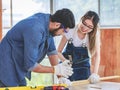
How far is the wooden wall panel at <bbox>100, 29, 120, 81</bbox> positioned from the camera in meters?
4.03

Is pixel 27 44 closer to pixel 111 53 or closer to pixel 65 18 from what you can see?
→ pixel 65 18

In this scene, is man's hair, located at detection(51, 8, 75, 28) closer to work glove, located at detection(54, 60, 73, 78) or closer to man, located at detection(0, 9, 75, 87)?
man, located at detection(0, 9, 75, 87)

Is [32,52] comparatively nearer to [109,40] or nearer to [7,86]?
[7,86]

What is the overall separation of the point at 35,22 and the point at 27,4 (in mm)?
2519

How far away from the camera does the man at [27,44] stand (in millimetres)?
1972

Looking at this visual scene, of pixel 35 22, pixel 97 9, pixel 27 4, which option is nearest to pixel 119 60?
pixel 97 9

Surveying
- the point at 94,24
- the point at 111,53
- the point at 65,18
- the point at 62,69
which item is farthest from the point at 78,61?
the point at 111,53

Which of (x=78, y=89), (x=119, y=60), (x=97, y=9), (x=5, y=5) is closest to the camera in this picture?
(x=78, y=89)

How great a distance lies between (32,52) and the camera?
1.96m

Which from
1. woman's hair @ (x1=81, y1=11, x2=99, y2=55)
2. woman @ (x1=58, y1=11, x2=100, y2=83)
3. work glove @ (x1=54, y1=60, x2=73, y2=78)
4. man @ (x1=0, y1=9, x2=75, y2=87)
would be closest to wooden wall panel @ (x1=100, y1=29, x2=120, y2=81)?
woman @ (x1=58, y1=11, x2=100, y2=83)

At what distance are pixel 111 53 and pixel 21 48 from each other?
2.24 meters

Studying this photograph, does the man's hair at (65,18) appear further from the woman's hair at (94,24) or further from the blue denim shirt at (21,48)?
the woman's hair at (94,24)

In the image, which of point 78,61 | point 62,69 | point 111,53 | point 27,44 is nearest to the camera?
point 27,44

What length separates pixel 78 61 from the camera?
9.53 feet
